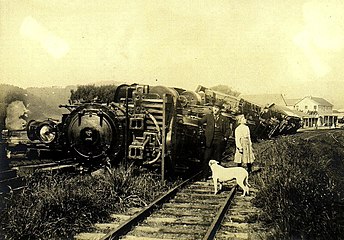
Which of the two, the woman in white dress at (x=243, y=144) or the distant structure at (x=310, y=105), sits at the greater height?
the distant structure at (x=310, y=105)

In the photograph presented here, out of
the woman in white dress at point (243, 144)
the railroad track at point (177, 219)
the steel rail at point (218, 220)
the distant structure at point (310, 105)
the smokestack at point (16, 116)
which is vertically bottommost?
the railroad track at point (177, 219)

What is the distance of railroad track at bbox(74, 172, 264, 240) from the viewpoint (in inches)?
152

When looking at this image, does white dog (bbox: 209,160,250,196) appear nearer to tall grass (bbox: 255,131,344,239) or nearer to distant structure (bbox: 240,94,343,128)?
tall grass (bbox: 255,131,344,239)

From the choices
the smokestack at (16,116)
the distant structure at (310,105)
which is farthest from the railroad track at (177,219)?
the smokestack at (16,116)

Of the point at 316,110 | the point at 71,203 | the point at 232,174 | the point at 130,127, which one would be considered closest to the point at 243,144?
the point at 232,174

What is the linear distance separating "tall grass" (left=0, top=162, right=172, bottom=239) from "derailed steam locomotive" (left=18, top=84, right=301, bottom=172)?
40 cm

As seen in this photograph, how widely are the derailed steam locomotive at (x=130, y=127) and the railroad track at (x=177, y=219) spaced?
78 centimetres

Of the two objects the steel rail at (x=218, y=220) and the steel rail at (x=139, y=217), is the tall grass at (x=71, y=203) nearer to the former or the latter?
the steel rail at (x=139, y=217)

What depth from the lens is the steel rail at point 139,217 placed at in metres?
3.73

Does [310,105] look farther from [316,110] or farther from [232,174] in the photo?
[232,174]

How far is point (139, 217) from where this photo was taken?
14.1 ft

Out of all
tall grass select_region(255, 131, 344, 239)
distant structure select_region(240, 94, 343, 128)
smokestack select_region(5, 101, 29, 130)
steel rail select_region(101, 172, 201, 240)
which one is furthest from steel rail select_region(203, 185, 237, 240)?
smokestack select_region(5, 101, 29, 130)

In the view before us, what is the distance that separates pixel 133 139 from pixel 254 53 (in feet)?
8.35

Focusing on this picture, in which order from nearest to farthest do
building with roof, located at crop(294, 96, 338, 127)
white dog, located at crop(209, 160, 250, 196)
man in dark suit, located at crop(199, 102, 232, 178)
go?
building with roof, located at crop(294, 96, 338, 127)
white dog, located at crop(209, 160, 250, 196)
man in dark suit, located at crop(199, 102, 232, 178)
